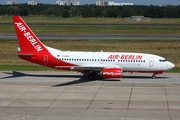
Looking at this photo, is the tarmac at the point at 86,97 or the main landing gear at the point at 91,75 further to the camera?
the main landing gear at the point at 91,75

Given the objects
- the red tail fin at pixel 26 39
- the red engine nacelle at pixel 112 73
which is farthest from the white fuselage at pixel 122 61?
the red tail fin at pixel 26 39

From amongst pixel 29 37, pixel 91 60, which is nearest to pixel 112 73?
pixel 91 60

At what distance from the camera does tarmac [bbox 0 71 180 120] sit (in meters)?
32.6

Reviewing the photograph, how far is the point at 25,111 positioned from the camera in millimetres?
33562

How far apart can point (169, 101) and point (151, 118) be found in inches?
242

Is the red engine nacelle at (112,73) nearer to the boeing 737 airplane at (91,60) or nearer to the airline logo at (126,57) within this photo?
the boeing 737 airplane at (91,60)

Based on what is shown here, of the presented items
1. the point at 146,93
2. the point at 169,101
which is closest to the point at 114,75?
the point at 146,93

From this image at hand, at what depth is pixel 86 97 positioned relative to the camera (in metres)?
38.7

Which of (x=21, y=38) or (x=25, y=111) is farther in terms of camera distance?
(x=21, y=38)

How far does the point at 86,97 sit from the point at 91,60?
30.7 feet

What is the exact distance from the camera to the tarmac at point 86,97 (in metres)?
32.6

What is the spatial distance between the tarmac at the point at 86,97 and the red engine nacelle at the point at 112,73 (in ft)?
2.85

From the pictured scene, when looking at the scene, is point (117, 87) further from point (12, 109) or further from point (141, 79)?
point (12, 109)

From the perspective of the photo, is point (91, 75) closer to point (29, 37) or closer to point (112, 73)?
point (112, 73)
